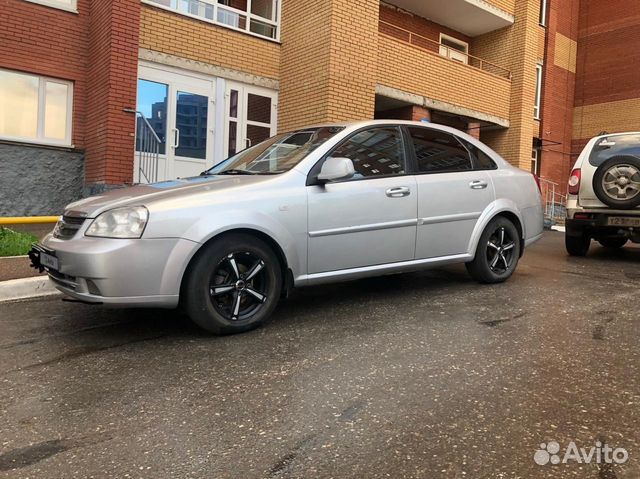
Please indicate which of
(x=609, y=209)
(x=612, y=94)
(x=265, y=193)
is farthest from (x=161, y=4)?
(x=612, y=94)

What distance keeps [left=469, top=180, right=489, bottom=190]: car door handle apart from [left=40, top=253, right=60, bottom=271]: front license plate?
12.4 ft

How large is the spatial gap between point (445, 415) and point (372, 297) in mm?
2554

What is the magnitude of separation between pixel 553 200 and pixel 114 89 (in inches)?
570

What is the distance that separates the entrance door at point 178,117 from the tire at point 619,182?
22.2 ft

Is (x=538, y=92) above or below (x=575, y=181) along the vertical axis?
above

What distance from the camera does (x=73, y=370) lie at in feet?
10.8

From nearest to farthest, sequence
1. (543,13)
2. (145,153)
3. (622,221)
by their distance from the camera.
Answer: (622,221), (145,153), (543,13)

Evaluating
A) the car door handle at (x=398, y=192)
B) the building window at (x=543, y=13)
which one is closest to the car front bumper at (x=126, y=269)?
the car door handle at (x=398, y=192)

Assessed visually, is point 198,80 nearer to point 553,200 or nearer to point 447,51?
point 447,51

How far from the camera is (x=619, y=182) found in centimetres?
703

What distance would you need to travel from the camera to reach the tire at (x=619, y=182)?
6.89 meters

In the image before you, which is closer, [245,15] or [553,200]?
[245,15]

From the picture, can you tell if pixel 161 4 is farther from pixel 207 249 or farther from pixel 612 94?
pixel 612 94

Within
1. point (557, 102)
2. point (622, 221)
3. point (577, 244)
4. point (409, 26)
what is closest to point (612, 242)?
point (577, 244)
